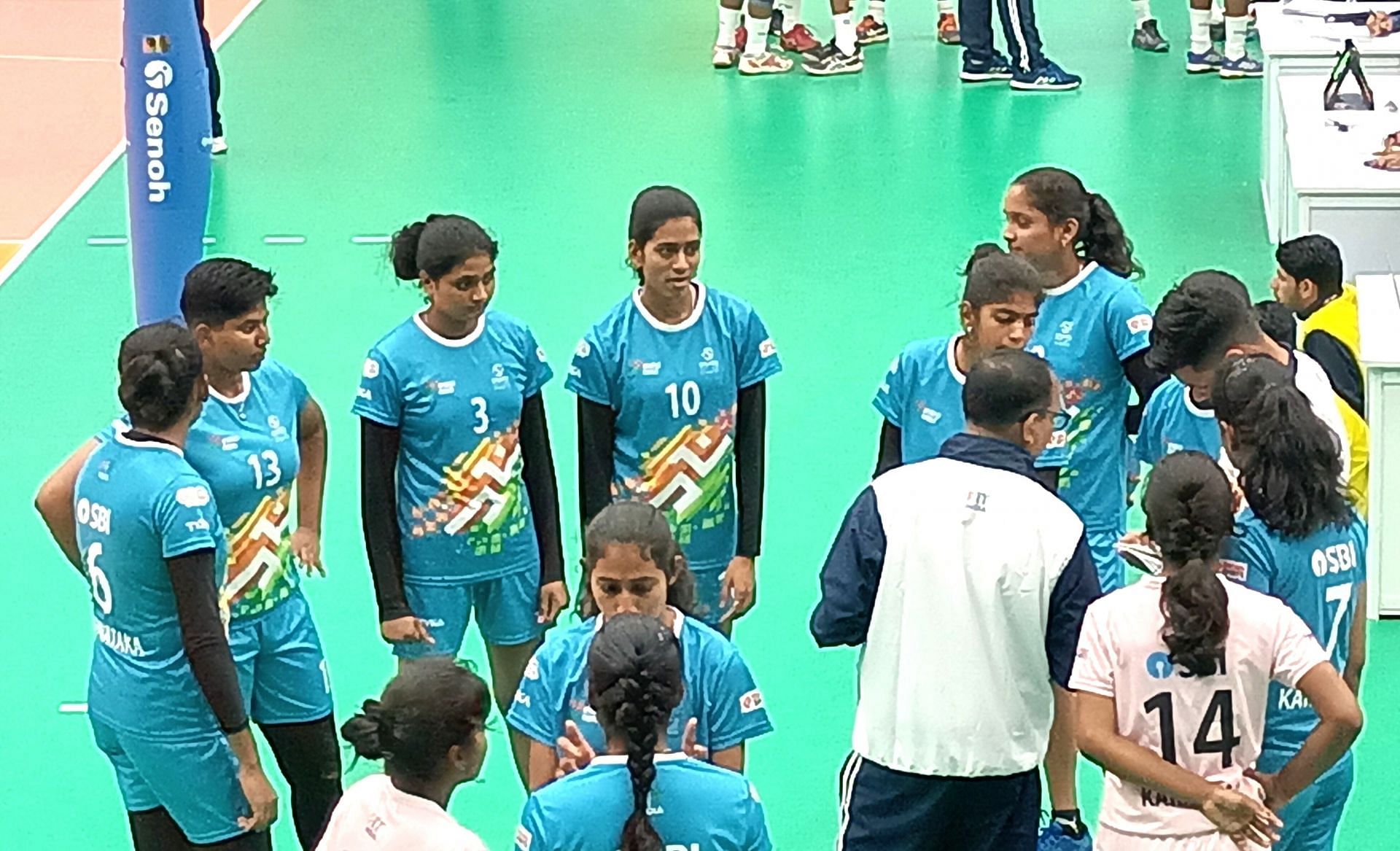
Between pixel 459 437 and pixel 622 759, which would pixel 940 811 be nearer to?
pixel 622 759

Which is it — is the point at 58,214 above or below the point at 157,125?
below

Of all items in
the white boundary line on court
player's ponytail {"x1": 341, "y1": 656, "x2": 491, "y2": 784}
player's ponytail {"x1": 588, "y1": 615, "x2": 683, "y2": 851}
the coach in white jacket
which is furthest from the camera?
the white boundary line on court

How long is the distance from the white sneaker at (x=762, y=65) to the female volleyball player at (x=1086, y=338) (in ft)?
26.5

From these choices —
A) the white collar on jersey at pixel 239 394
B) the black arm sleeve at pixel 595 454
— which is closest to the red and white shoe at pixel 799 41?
the black arm sleeve at pixel 595 454

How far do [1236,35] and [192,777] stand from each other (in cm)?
1007

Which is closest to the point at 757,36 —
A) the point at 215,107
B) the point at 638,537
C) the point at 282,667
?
the point at 215,107

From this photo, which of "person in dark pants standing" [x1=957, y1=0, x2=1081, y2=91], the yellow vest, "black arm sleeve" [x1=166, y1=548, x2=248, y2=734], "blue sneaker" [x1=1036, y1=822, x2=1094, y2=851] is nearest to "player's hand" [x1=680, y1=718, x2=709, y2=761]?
"black arm sleeve" [x1=166, y1=548, x2=248, y2=734]

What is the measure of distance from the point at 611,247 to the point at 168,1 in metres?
3.67

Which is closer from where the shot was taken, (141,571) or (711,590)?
(141,571)

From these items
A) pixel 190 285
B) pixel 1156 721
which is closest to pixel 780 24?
pixel 190 285

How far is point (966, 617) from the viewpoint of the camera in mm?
4250

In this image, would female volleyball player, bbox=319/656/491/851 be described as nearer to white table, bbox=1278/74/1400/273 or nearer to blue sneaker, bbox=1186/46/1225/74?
white table, bbox=1278/74/1400/273

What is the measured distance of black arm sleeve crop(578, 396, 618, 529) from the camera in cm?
551

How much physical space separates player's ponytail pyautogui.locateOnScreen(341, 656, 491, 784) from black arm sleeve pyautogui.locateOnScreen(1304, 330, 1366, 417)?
154 inches
